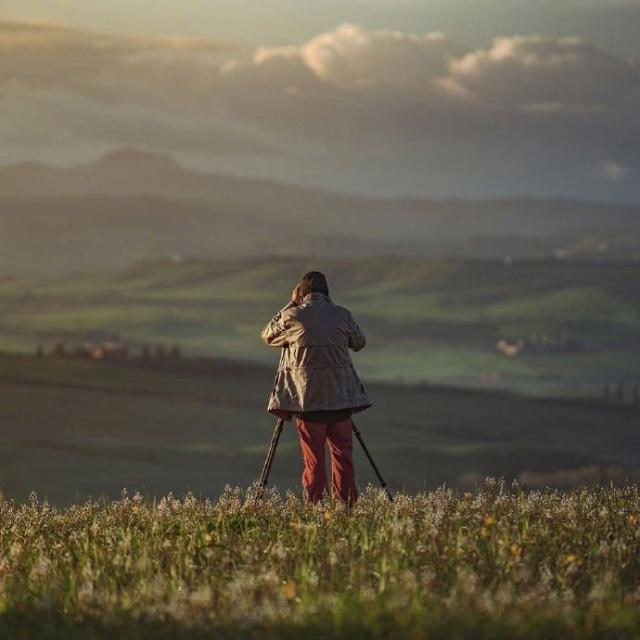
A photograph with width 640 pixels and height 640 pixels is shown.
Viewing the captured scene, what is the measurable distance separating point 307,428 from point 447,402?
379ft

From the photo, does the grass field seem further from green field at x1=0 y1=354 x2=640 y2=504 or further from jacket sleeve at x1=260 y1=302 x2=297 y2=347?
green field at x1=0 y1=354 x2=640 y2=504

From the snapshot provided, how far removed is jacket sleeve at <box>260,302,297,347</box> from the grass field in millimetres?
1865

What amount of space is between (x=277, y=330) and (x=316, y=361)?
514 millimetres

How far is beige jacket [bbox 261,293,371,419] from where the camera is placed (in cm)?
1698

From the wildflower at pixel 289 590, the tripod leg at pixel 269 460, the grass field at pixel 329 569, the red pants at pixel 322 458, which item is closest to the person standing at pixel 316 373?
the red pants at pixel 322 458

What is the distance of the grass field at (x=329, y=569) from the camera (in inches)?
416

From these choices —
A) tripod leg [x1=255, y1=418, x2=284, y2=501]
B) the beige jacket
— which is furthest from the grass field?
the beige jacket

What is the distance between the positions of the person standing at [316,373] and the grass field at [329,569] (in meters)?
1.14

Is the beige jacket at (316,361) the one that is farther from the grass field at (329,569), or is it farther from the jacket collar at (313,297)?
the grass field at (329,569)

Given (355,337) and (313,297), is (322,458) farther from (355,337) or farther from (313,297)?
(313,297)

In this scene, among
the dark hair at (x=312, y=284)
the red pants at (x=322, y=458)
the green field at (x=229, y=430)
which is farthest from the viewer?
the green field at (x=229, y=430)

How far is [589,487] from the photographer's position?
17.5 metres

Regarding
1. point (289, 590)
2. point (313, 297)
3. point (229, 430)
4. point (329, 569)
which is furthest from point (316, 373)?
point (229, 430)

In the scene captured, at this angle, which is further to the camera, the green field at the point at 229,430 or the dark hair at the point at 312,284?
the green field at the point at 229,430
